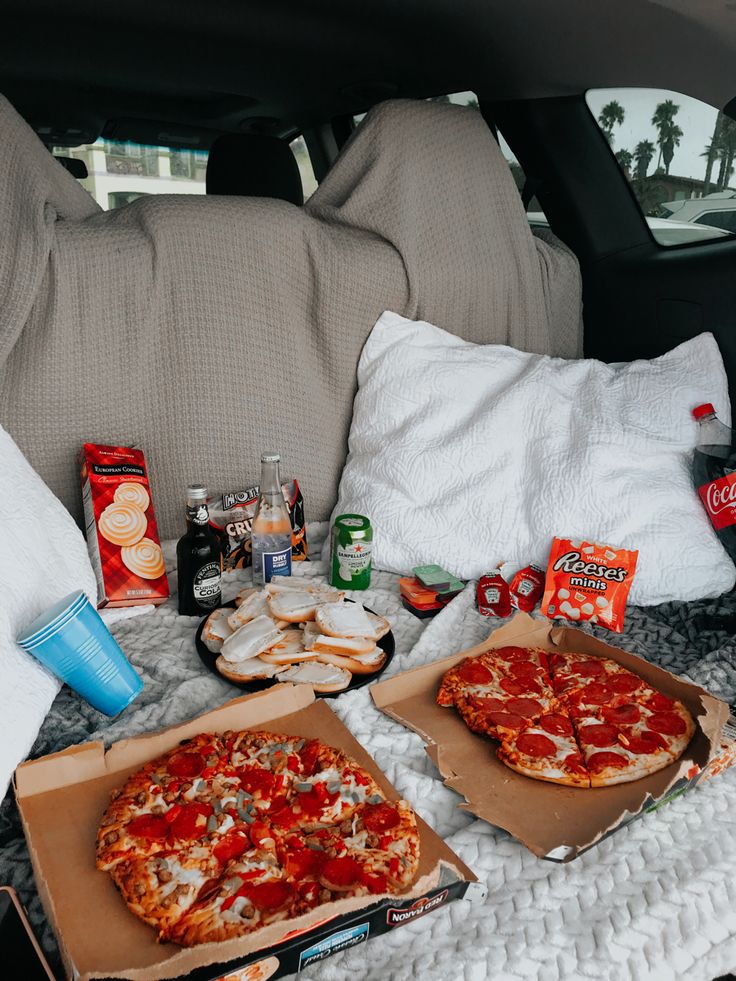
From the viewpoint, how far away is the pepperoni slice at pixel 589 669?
1.16 metres

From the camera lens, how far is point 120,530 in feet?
4.62

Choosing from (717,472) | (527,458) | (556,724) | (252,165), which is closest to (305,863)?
(556,724)

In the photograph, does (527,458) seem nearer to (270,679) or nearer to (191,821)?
(270,679)

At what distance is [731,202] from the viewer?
6.13 ft

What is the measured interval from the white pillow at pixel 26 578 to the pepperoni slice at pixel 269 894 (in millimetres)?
338

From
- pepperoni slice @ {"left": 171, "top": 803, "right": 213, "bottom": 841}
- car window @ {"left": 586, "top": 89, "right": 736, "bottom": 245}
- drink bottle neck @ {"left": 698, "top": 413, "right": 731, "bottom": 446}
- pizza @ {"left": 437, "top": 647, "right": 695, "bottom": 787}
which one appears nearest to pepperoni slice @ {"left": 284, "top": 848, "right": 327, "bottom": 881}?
pepperoni slice @ {"left": 171, "top": 803, "right": 213, "bottom": 841}

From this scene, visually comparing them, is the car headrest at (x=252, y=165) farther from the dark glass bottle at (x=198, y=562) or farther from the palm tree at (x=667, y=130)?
the dark glass bottle at (x=198, y=562)

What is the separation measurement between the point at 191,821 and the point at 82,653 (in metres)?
0.31

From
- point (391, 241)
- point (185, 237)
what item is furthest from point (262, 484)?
point (391, 241)

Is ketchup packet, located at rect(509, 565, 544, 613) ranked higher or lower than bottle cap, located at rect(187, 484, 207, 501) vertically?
lower

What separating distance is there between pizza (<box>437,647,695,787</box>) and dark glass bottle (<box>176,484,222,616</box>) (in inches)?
18.5

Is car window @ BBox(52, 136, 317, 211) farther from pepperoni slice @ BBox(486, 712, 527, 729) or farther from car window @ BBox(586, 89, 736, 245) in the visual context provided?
pepperoni slice @ BBox(486, 712, 527, 729)

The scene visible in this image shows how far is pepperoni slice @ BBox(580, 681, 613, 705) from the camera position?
1114mm

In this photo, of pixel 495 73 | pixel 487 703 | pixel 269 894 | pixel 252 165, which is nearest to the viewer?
pixel 269 894
